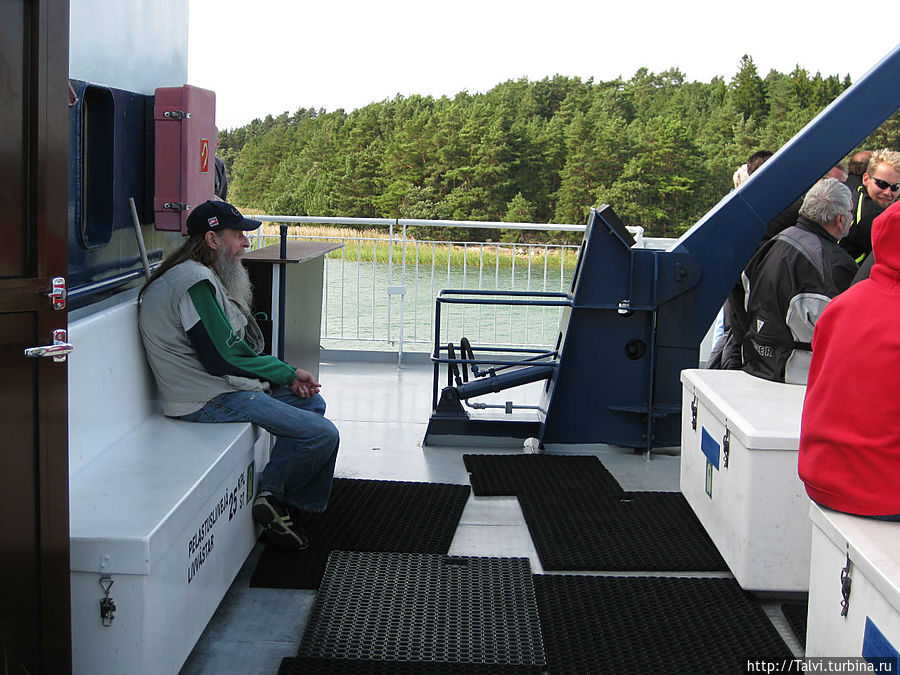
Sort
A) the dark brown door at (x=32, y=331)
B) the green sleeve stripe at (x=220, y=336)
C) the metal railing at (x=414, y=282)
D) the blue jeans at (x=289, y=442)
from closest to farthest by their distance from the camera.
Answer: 1. the dark brown door at (x=32, y=331)
2. the green sleeve stripe at (x=220, y=336)
3. the blue jeans at (x=289, y=442)
4. the metal railing at (x=414, y=282)

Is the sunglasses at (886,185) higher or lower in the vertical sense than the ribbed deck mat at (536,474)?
higher

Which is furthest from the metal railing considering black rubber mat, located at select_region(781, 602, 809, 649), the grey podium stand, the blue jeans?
black rubber mat, located at select_region(781, 602, 809, 649)

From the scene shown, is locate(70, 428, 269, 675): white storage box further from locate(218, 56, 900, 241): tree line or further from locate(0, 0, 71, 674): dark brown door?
locate(218, 56, 900, 241): tree line

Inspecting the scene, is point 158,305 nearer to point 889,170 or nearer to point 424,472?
point 424,472

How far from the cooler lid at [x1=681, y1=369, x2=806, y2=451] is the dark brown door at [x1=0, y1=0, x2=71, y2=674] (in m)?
2.28

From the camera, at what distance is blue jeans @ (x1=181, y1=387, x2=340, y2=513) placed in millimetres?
3604

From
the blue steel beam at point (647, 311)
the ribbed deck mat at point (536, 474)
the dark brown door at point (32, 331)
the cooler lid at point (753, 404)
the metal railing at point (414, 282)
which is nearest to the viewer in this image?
the dark brown door at point (32, 331)

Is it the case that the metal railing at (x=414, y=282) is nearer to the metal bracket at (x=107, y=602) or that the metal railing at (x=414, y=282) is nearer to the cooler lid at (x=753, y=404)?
the cooler lid at (x=753, y=404)

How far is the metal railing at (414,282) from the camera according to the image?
25.9 ft

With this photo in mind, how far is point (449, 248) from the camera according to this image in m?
8.16

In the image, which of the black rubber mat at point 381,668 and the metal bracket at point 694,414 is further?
the metal bracket at point 694,414

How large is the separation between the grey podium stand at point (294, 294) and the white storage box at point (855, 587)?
269cm

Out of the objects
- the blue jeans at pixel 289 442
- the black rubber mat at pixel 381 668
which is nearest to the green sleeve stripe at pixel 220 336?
the blue jeans at pixel 289 442

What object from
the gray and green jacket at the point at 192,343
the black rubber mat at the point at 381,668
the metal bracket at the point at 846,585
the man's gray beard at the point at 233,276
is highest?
the man's gray beard at the point at 233,276
